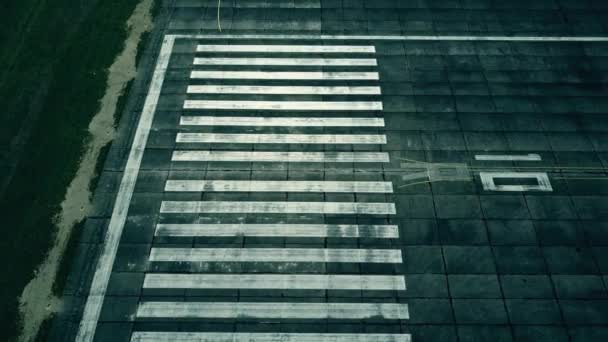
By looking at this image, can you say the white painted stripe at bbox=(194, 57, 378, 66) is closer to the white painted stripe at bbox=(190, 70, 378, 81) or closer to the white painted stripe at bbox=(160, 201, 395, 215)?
the white painted stripe at bbox=(190, 70, 378, 81)

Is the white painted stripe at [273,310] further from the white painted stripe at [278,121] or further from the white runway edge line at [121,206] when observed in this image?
the white painted stripe at [278,121]

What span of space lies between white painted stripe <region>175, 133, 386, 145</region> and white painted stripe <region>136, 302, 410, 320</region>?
9.66 m

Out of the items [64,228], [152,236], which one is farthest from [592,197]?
[64,228]

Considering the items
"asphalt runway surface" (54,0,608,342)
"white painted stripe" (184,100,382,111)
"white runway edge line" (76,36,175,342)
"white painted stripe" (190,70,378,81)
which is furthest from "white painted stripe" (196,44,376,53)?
"white painted stripe" (184,100,382,111)

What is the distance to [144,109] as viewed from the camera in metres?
25.8

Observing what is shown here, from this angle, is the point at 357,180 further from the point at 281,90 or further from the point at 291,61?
the point at 291,61

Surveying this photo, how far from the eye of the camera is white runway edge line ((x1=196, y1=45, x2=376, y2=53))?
93.4 ft

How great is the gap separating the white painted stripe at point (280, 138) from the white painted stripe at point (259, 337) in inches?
435

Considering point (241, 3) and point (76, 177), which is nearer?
point (76, 177)

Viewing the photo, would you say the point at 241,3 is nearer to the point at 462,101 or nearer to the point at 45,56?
the point at 45,56

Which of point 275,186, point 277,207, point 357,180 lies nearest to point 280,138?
point 275,186

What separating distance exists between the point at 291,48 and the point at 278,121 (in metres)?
6.48

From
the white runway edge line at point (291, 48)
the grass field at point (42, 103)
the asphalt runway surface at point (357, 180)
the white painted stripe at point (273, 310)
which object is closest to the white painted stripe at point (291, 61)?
the asphalt runway surface at point (357, 180)

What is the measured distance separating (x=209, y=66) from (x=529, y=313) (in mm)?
23992
